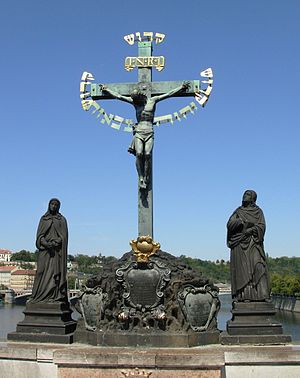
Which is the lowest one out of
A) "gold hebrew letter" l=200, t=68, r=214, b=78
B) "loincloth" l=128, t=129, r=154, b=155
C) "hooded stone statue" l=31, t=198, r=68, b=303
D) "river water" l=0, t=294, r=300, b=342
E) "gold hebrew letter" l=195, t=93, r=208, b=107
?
"river water" l=0, t=294, r=300, b=342

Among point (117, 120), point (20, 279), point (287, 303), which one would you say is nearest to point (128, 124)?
point (117, 120)

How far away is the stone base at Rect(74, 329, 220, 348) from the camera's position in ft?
31.8

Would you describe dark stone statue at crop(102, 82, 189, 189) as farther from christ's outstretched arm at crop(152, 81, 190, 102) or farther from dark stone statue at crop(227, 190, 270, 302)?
dark stone statue at crop(227, 190, 270, 302)

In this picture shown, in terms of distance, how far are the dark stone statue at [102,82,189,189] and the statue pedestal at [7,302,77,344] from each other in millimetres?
3383

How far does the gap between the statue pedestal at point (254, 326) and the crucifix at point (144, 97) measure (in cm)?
308

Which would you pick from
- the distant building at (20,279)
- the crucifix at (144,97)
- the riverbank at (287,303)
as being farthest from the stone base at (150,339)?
the distant building at (20,279)

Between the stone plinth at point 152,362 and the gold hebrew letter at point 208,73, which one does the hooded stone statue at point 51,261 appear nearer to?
the stone plinth at point 152,362

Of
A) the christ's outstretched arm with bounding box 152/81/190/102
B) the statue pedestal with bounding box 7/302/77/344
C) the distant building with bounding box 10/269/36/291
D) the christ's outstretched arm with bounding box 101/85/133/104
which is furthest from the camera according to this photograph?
the distant building with bounding box 10/269/36/291

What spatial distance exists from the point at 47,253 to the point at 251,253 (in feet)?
13.2

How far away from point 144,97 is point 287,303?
6239 cm

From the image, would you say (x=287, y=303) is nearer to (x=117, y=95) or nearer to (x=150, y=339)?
(x=117, y=95)

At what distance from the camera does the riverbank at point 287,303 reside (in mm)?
65700

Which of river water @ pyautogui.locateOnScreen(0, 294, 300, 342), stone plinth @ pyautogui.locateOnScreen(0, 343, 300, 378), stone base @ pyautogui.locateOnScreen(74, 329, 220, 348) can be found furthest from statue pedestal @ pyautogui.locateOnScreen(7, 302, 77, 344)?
river water @ pyautogui.locateOnScreen(0, 294, 300, 342)

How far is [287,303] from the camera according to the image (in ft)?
229
